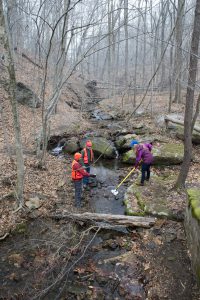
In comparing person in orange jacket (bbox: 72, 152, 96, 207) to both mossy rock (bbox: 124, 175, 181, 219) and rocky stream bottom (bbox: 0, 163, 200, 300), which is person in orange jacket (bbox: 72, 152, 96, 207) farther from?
mossy rock (bbox: 124, 175, 181, 219)

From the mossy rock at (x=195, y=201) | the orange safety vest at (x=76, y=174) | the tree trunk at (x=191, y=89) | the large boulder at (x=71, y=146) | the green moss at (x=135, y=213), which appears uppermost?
the tree trunk at (x=191, y=89)

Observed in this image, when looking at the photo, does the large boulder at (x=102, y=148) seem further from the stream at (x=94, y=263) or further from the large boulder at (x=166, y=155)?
the stream at (x=94, y=263)

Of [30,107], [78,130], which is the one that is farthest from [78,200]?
[30,107]

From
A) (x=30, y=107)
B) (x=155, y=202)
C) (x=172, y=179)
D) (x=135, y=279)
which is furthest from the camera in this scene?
(x=30, y=107)

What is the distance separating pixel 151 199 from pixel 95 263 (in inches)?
124

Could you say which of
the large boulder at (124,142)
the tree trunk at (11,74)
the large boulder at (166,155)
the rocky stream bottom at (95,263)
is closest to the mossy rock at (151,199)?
the rocky stream bottom at (95,263)

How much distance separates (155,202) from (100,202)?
2.00 m

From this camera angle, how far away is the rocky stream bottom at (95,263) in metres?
5.31

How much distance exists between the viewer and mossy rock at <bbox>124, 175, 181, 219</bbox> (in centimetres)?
778

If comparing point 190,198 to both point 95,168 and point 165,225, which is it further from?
point 95,168

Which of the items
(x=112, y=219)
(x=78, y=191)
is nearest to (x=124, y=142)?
(x=78, y=191)

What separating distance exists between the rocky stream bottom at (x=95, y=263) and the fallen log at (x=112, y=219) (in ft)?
0.51

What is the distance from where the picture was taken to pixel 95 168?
12.2 meters

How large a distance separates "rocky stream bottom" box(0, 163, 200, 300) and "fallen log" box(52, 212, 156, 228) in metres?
0.16
